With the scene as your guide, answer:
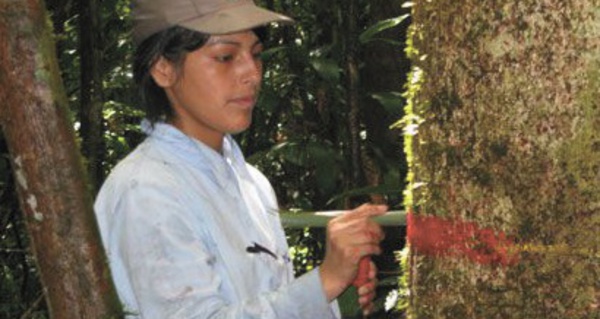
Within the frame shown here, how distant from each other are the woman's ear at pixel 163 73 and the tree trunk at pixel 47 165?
56cm

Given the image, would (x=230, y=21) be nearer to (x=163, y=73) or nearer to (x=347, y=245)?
(x=163, y=73)

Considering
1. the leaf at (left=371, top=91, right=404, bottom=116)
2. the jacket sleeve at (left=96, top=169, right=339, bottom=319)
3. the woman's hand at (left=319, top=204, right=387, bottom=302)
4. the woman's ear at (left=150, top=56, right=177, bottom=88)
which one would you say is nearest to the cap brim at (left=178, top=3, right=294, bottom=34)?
the woman's ear at (left=150, top=56, right=177, bottom=88)

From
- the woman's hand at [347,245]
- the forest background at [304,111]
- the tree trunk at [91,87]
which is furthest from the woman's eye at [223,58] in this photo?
the tree trunk at [91,87]

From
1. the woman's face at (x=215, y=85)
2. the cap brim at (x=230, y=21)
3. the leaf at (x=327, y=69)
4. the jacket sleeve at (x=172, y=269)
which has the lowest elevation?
the jacket sleeve at (x=172, y=269)

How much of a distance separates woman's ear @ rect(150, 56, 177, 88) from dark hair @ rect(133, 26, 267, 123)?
1 cm

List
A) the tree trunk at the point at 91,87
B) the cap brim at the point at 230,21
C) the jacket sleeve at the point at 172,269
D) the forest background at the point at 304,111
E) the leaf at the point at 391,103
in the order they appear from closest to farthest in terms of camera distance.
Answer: the jacket sleeve at the point at 172,269 < the cap brim at the point at 230,21 < the leaf at the point at 391,103 < the forest background at the point at 304,111 < the tree trunk at the point at 91,87

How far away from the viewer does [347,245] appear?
6.46 ft

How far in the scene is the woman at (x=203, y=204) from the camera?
6.49ft

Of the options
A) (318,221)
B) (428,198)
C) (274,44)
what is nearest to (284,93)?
(274,44)

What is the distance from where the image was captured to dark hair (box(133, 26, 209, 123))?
229 centimetres

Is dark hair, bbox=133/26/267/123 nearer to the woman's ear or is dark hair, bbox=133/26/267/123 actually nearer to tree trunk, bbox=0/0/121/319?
the woman's ear

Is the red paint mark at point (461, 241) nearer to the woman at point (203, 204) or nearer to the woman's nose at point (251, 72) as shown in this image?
the woman at point (203, 204)

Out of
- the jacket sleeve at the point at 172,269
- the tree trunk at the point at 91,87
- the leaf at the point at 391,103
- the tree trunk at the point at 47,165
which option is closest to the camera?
the tree trunk at the point at 47,165

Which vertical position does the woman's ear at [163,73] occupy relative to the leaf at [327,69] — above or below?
above
